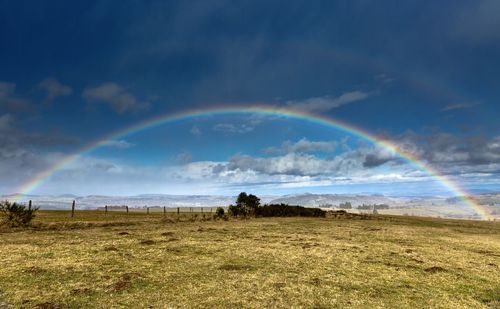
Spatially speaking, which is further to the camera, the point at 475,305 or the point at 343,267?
the point at 343,267

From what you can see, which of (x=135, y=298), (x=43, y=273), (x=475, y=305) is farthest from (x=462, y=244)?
(x=43, y=273)

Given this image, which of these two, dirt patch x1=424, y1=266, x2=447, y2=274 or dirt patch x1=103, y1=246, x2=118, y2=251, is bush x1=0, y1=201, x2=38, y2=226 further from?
dirt patch x1=424, y1=266, x2=447, y2=274

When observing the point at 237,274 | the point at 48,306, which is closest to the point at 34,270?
the point at 48,306

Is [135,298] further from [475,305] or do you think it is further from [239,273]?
[475,305]

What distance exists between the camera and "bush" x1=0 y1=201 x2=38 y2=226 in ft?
128

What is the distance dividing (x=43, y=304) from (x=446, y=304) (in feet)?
46.4

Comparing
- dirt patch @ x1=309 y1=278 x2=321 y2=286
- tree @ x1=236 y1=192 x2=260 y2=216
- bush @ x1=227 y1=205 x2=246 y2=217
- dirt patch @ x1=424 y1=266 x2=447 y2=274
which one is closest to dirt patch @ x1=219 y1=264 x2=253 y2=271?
dirt patch @ x1=309 y1=278 x2=321 y2=286

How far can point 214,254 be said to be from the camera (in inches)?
895

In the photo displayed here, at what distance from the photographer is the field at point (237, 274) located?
13.6 meters

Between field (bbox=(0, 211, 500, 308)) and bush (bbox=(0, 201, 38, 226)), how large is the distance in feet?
43.7

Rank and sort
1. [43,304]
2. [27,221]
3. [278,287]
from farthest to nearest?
[27,221]
[278,287]
[43,304]

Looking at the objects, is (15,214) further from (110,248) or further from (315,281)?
(315,281)

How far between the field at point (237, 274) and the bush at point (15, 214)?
1333 cm

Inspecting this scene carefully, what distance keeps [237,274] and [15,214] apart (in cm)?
3296
